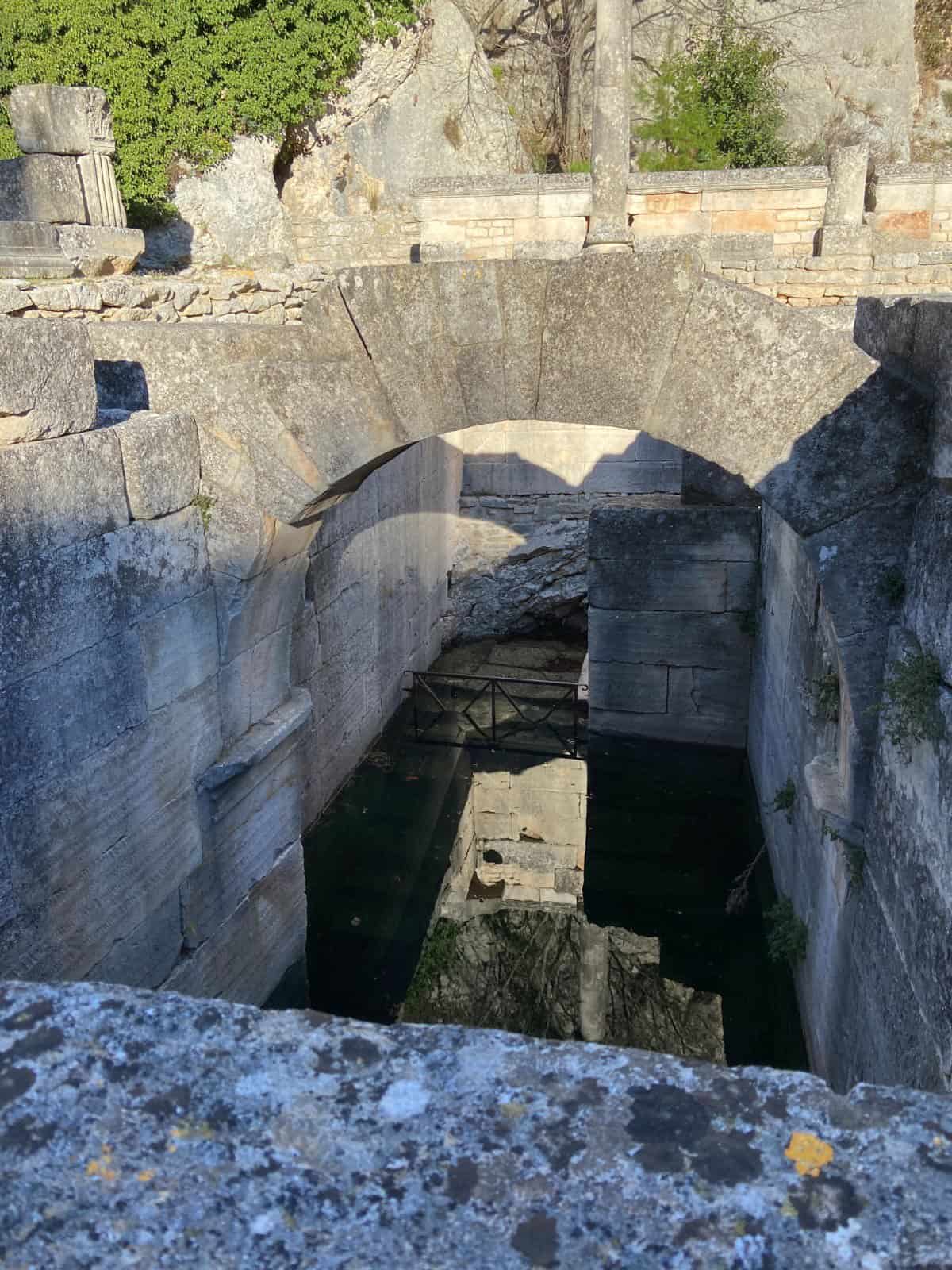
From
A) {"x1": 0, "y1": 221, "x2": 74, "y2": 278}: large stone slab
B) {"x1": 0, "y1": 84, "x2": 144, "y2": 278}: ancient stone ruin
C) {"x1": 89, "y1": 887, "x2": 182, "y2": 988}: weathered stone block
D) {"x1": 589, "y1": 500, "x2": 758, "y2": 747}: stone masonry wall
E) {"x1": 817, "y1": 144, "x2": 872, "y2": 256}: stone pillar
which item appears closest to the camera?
{"x1": 89, "y1": 887, "x2": 182, "y2": 988}: weathered stone block

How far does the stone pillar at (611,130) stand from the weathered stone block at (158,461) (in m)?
7.55

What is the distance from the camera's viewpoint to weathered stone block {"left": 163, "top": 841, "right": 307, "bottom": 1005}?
3918mm

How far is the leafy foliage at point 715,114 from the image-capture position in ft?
42.7

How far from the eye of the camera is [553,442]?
409 inches

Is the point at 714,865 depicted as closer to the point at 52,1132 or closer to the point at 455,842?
the point at 455,842

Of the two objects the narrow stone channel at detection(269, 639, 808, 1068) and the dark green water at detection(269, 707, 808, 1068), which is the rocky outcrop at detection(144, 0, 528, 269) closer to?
the narrow stone channel at detection(269, 639, 808, 1068)

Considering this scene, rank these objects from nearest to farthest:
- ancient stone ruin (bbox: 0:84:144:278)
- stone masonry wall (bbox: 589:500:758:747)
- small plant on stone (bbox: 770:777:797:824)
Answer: small plant on stone (bbox: 770:777:797:824), stone masonry wall (bbox: 589:500:758:747), ancient stone ruin (bbox: 0:84:144:278)

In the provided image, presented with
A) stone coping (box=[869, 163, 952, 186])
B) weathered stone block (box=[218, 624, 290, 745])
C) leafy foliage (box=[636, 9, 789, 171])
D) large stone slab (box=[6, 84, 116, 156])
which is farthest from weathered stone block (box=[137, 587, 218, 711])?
leafy foliage (box=[636, 9, 789, 171])

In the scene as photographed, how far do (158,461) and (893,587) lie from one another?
245 cm

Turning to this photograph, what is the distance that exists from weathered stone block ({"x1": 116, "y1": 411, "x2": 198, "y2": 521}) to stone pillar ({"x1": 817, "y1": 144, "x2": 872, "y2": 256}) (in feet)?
26.9

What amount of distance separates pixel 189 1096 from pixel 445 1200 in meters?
0.36

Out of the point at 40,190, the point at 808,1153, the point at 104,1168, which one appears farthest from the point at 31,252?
the point at 808,1153

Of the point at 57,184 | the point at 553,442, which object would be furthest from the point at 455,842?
the point at 57,184

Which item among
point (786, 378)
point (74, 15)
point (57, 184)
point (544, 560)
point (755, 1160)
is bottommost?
point (544, 560)
